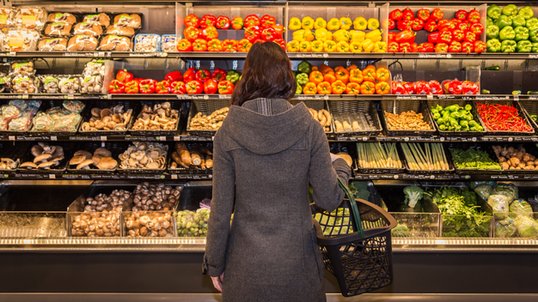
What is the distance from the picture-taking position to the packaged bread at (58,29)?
460cm

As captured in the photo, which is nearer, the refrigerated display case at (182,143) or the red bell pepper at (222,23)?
the refrigerated display case at (182,143)

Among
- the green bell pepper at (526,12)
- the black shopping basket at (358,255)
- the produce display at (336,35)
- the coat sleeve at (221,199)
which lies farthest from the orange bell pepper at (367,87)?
the coat sleeve at (221,199)

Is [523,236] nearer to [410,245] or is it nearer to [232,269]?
[410,245]

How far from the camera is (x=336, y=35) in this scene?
4504 millimetres

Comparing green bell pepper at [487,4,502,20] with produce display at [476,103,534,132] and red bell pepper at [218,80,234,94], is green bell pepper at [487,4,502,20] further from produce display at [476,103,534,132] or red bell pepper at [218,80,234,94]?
red bell pepper at [218,80,234,94]

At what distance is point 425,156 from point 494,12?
4.77ft

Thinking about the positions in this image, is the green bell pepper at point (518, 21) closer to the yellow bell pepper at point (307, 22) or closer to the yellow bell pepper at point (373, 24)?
the yellow bell pepper at point (373, 24)

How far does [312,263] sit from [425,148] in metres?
2.69

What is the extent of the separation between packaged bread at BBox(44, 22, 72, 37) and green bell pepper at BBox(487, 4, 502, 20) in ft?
12.5

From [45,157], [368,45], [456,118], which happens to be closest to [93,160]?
[45,157]

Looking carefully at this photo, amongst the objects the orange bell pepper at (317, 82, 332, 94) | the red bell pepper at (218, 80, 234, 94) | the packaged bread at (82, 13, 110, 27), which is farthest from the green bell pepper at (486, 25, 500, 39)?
the packaged bread at (82, 13, 110, 27)

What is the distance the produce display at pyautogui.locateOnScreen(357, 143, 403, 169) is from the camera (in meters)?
4.45

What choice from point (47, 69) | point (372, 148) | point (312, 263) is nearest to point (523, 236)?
point (372, 148)

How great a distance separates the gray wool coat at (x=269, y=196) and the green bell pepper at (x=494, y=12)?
10.5ft
